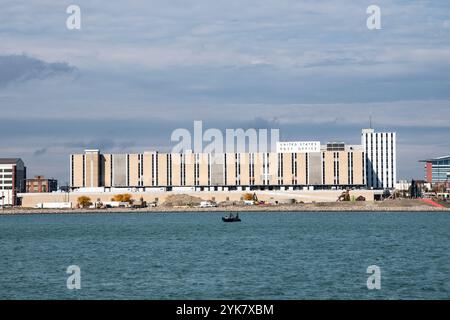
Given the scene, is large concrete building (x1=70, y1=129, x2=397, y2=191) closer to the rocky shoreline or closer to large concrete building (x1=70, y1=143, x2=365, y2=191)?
large concrete building (x1=70, y1=143, x2=365, y2=191)

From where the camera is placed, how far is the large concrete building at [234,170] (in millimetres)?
187875

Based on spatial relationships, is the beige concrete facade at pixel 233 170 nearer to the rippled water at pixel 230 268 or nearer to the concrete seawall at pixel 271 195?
the concrete seawall at pixel 271 195

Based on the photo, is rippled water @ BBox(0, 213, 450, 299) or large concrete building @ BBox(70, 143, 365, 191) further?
large concrete building @ BBox(70, 143, 365, 191)

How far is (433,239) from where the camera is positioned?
67.4 metres

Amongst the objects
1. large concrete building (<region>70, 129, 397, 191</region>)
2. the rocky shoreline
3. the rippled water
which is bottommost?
the rocky shoreline

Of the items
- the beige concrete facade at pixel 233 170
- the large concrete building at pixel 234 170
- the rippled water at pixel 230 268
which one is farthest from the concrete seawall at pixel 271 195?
the rippled water at pixel 230 268

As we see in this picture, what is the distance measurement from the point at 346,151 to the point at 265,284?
157666 mm

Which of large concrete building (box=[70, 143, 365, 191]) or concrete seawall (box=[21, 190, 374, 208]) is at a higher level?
large concrete building (box=[70, 143, 365, 191])

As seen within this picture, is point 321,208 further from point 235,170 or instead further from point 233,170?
point 233,170

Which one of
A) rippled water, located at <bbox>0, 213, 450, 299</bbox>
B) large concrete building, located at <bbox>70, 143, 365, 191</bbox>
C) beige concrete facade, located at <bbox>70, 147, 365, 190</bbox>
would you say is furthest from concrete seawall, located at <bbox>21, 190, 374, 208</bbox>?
rippled water, located at <bbox>0, 213, 450, 299</bbox>

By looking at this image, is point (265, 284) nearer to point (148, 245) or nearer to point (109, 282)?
point (109, 282)

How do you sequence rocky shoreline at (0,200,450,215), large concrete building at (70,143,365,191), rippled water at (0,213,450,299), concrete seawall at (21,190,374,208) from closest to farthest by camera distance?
rippled water at (0,213,450,299) < rocky shoreline at (0,200,450,215) < concrete seawall at (21,190,374,208) < large concrete building at (70,143,365,191)

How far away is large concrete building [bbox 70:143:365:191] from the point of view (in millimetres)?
187875
